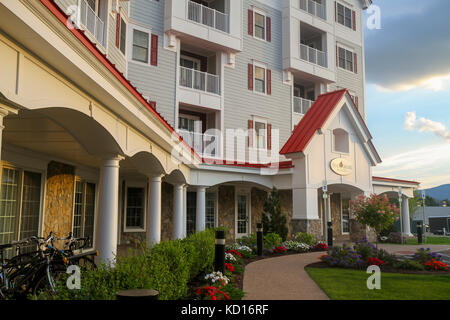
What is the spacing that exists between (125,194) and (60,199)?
628 centimetres

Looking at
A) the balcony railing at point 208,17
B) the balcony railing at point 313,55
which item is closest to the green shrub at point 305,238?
the balcony railing at point 208,17

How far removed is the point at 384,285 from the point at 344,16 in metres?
24.7

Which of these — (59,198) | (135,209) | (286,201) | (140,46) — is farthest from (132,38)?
(286,201)

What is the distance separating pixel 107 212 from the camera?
26.2ft

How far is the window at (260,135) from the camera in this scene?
23.2m

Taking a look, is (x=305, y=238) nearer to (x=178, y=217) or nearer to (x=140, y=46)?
(x=178, y=217)

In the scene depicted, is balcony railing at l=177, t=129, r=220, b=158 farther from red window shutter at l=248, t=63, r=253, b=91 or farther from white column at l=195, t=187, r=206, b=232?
red window shutter at l=248, t=63, r=253, b=91

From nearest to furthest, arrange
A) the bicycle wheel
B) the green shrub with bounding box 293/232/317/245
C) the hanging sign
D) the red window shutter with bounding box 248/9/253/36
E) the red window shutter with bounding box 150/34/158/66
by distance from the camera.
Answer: the bicycle wheel < the green shrub with bounding box 293/232/317/245 < the red window shutter with bounding box 150/34/158/66 < the hanging sign < the red window shutter with bounding box 248/9/253/36

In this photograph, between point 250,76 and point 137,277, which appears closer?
point 137,277

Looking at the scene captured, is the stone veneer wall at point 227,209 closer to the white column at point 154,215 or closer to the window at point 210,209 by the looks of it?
the window at point 210,209

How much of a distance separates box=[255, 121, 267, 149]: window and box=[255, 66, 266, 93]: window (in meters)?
2.10

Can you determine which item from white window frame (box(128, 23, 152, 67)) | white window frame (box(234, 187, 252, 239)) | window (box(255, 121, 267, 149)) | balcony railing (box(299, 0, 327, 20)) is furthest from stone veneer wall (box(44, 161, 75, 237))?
balcony railing (box(299, 0, 327, 20))

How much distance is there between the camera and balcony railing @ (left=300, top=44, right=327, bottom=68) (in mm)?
25888

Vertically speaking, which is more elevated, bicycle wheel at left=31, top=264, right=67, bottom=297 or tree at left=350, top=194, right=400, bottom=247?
tree at left=350, top=194, right=400, bottom=247
